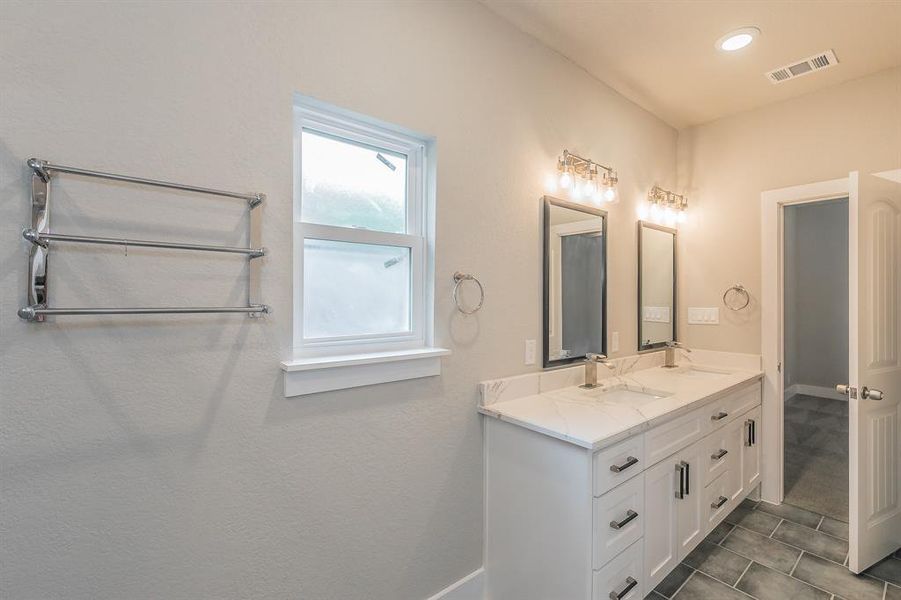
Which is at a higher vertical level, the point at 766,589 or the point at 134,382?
the point at 134,382

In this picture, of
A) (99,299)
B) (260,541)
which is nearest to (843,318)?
(260,541)

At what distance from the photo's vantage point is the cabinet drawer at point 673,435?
170 centimetres

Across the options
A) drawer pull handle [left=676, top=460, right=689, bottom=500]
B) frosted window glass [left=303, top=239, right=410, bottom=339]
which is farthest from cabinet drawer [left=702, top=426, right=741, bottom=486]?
frosted window glass [left=303, top=239, right=410, bottom=339]

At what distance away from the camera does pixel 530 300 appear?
205 cm

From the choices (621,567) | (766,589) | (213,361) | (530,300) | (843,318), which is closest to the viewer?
(213,361)

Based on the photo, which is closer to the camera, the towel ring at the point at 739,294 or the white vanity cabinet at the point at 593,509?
the white vanity cabinet at the point at 593,509

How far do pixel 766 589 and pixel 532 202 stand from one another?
205cm

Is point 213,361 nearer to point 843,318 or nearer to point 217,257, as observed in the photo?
point 217,257

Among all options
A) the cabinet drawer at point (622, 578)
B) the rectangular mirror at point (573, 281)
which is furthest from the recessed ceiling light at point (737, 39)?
the cabinet drawer at point (622, 578)

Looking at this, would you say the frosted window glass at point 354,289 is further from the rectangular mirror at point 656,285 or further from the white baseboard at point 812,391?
the white baseboard at point 812,391

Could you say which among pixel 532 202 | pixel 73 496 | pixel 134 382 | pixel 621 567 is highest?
pixel 532 202

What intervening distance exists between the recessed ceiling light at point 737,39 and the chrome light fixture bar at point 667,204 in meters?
0.89

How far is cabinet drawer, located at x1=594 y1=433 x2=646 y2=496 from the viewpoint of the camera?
1.45 metres

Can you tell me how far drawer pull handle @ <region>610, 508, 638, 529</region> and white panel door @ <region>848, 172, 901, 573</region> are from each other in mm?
1214
